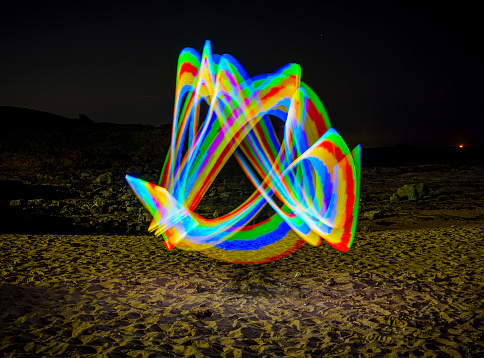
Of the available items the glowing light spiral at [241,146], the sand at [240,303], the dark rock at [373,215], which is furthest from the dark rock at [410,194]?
the sand at [240,303]

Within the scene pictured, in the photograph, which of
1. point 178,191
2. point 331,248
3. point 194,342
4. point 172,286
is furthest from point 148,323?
point 178,191

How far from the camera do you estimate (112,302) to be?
557cm

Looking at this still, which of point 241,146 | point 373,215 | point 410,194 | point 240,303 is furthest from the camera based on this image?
point 410,194

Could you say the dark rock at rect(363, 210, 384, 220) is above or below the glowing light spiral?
below

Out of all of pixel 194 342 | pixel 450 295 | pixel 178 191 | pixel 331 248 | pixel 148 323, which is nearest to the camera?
pixel 194 342

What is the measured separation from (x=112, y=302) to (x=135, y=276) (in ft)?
4.64

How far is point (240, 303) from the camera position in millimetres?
5770

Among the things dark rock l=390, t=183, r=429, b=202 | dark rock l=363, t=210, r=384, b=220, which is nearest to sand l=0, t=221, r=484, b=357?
dark rock l=363, t=210, r=384, b=220

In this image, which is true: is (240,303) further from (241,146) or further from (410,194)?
(410,194)

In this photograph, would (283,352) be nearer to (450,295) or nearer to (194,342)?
(194,342)

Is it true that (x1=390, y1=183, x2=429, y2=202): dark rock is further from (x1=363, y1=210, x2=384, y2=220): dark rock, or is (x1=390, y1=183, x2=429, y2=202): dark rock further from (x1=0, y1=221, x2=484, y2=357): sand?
(x1=0, y1=221, x2=484, y2=357): sand

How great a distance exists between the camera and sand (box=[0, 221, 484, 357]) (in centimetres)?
426

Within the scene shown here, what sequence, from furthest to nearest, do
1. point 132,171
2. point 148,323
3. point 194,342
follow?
1. point 132,171
2. point 148,323
3. point 194,342

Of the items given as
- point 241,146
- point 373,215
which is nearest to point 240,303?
point 241,146
